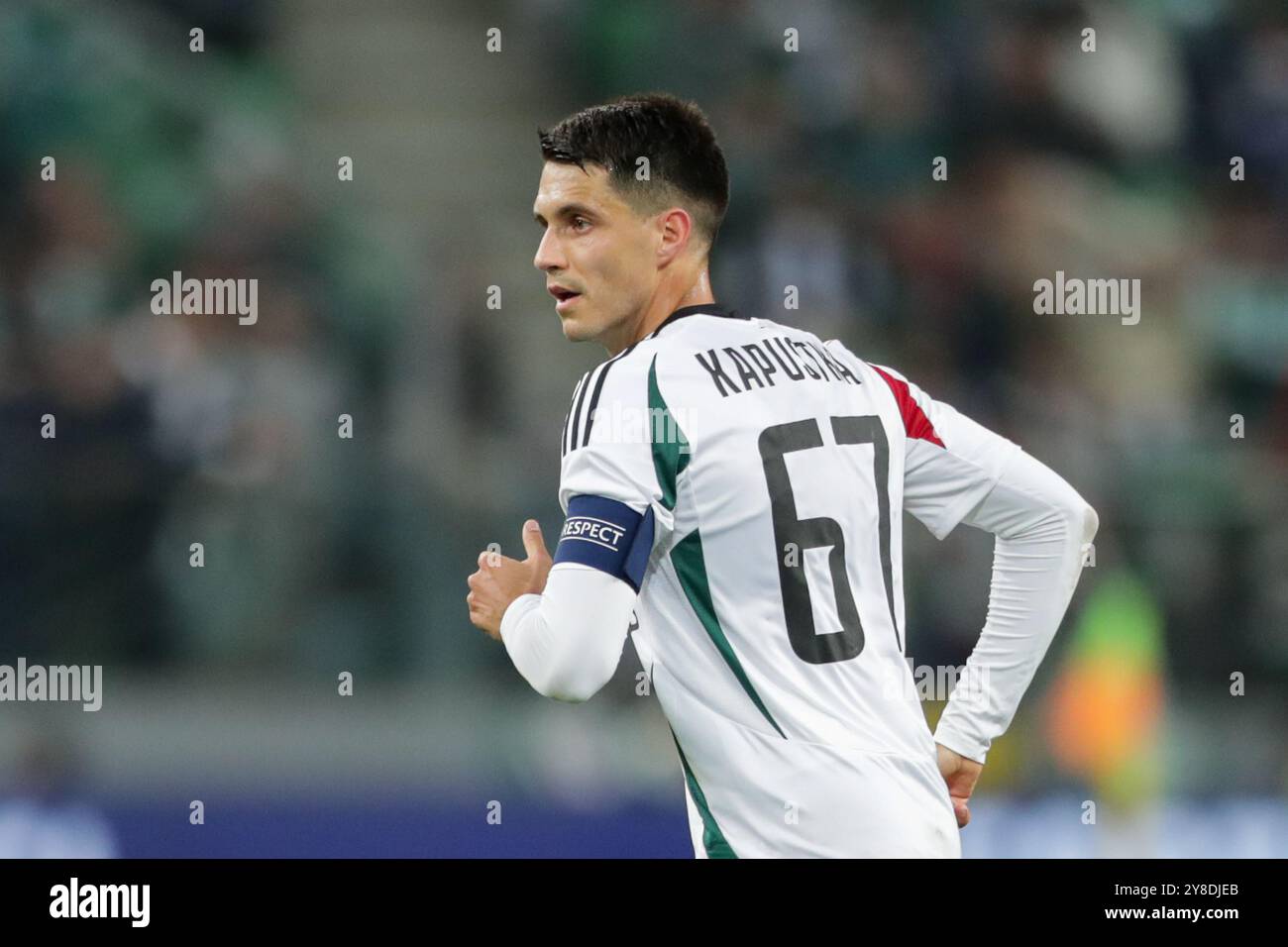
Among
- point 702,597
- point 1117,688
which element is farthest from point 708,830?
point 1117,688

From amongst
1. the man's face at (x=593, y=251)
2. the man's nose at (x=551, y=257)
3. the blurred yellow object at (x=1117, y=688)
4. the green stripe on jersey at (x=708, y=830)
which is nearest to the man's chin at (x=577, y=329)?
the man's face at (x=593, y=251)

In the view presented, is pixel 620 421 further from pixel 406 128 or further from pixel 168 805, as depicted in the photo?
pixel 406 128

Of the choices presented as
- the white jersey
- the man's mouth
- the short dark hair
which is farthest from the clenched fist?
the short dark hair

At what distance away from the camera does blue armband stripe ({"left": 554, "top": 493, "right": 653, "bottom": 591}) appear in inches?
113

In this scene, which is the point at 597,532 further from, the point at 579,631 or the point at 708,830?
the point at 708,830

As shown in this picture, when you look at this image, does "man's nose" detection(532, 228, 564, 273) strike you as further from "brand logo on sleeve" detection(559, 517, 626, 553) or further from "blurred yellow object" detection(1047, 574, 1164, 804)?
"blurred yellow object" detection(1047, 574, 1164, 804)

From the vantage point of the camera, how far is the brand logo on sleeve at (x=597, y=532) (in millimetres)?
2883

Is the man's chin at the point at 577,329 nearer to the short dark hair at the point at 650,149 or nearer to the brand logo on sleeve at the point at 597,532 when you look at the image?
the short dark hair at the point at 650,149

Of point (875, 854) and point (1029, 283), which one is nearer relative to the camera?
point (875, 854)

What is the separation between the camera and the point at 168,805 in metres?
6.43

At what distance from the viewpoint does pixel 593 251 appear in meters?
3.35
